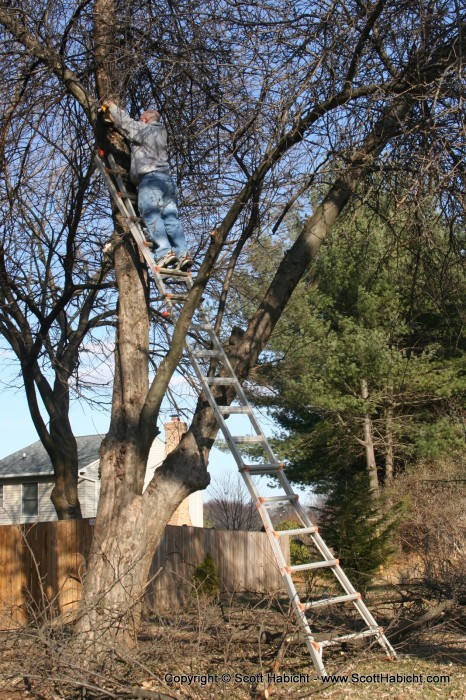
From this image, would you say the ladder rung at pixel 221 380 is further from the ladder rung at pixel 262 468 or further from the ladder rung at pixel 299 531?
the ladder rung at pixel 299 531

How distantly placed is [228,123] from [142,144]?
1298 millimetres

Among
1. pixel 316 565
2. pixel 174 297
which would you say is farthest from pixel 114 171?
pixel 316 565

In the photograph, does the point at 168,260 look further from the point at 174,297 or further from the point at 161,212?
the point at 161,212

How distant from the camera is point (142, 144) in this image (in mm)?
7102

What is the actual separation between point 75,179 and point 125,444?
15.3ft

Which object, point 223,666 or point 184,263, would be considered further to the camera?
point 184,263

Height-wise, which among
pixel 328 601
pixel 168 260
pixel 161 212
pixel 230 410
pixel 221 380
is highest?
pixel 161 212

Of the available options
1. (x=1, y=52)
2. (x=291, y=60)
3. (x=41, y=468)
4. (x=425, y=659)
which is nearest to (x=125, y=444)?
(x=425, y=659)

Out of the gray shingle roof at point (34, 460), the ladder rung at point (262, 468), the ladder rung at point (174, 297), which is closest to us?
the ladder rung at point (262, 468)

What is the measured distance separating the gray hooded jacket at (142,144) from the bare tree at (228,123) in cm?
30

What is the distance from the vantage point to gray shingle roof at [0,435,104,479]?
27.1 meters

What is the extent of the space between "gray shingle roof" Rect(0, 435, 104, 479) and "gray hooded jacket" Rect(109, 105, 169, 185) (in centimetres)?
2029

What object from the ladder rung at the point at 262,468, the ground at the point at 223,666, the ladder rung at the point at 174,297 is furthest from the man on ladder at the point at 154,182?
the ground at the point at 223,666

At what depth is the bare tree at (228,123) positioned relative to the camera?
6102 mm
